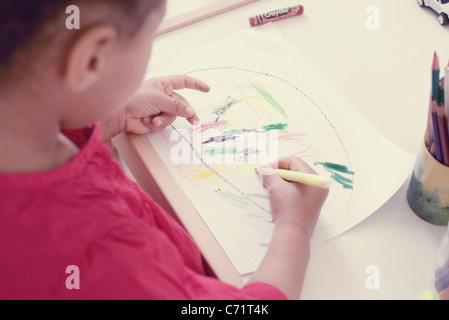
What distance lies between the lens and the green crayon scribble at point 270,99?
0.65m

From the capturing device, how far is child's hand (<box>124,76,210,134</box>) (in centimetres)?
65

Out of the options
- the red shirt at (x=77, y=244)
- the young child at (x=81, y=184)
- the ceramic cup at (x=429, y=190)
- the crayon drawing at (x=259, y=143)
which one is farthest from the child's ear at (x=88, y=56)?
the ceramic cup at (x=429, y=190)

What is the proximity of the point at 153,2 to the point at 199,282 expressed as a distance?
0.90ft

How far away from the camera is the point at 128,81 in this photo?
42cm

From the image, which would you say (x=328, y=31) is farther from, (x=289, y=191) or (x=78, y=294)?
(x=78, y=294)

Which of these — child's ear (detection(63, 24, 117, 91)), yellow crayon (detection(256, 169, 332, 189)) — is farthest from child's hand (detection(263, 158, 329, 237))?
child's ear (detection(63, 24, 117, 91))

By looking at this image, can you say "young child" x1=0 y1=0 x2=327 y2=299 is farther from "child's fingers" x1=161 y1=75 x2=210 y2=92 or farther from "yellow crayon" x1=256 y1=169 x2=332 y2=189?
"child's fingers" x1=161 y1=75 x2=210 y2=92

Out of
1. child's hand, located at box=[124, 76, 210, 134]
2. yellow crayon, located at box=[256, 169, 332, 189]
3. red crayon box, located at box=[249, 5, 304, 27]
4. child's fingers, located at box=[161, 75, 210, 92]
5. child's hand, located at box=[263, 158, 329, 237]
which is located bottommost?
child's hand, located at box=[263, 158, 329, 237]

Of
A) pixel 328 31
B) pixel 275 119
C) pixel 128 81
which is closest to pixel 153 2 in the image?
pixel 128 81

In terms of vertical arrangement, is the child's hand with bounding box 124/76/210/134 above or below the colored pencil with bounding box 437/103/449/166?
above

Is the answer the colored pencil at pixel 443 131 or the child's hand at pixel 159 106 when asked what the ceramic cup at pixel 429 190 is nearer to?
the colored pencil at pixel 443 131

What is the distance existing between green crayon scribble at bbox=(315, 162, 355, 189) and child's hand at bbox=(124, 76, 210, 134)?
0.64 ft

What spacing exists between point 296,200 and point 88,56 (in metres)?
0.31
